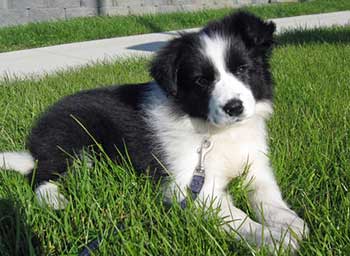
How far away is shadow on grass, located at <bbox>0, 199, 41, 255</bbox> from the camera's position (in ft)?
6.45

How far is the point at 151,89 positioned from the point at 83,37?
24.7ft

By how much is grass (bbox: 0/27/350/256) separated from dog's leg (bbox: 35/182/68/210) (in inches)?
1.9

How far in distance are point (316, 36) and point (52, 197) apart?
20.8ft

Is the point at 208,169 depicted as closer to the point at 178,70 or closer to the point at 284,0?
the point at 178,70

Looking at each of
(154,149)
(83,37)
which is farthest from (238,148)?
(83,37)

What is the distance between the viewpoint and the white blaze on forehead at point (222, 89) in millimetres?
2479

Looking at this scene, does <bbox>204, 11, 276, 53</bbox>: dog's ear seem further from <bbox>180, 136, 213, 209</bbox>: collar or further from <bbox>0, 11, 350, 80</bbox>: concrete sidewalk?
<bbox>0, 11, 350, 80</bbox>: concrete sidewalk

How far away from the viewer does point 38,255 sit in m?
1.98

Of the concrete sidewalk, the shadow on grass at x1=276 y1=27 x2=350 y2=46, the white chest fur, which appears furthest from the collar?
the shadow on grass at x1=276 y1=27 x2=350 y2=46

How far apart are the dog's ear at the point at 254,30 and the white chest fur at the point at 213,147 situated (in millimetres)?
422

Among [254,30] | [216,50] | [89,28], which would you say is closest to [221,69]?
[216,50]

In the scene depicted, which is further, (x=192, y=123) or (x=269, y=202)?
(x=192, y=123)

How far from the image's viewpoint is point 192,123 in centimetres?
275

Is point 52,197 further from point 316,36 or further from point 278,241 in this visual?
point 316,36
